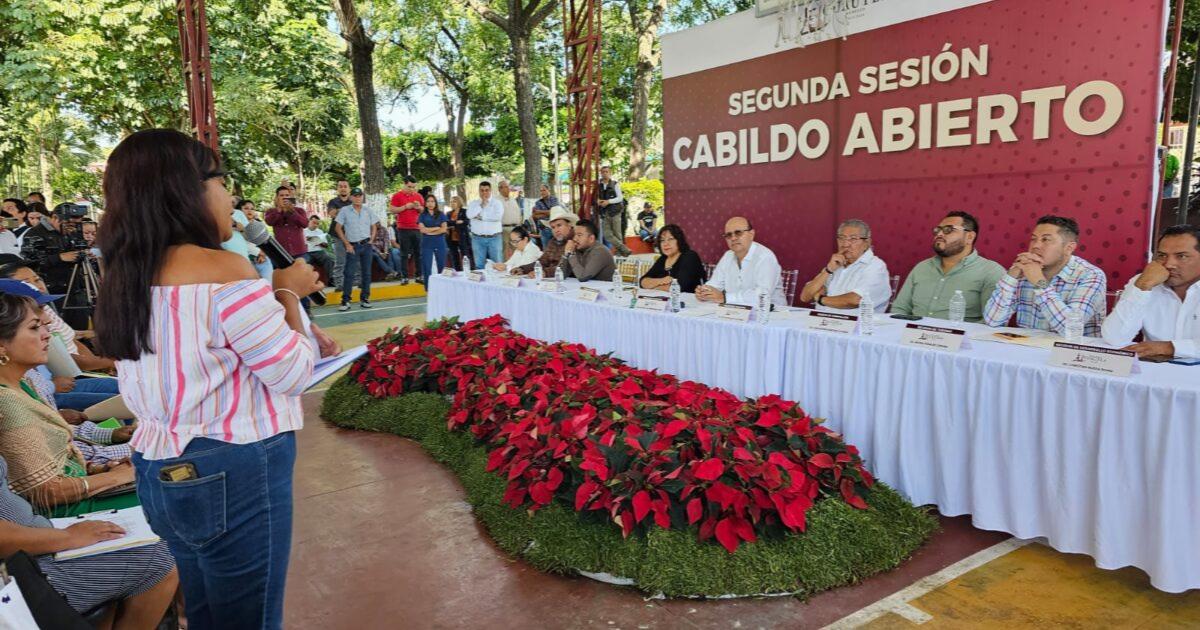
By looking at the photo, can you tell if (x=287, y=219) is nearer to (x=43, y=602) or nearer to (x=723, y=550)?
(x=723, y=550)

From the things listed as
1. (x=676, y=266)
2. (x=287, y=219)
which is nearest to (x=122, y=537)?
(x=676, y=266)

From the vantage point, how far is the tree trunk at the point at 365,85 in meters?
10.4

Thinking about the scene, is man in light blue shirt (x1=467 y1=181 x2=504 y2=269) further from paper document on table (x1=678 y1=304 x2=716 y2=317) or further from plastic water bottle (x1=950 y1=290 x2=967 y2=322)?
plastic water bottle (x1=950 y1=290 x2=967 y2=322)

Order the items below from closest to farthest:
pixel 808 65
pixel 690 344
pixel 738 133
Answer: pixel 690 344
pixel 808 65
pixel 738 133

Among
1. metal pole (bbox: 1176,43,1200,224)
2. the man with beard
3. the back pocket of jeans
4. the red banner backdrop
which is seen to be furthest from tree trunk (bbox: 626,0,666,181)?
the back pocket of jeans

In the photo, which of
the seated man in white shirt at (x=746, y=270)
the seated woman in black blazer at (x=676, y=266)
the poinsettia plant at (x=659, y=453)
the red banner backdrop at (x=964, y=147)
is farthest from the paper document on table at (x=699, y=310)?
the red banner backdrop at (x=964, y=147)

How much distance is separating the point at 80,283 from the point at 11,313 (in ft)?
18.0

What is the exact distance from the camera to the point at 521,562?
2.54 metres

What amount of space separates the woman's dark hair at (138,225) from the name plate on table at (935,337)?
241 centimetres

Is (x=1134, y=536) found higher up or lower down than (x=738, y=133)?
lower down

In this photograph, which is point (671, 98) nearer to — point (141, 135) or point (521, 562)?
point (521, 562)

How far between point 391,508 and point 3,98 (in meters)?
14.1

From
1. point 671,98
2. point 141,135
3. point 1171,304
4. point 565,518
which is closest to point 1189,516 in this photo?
point 1171,304

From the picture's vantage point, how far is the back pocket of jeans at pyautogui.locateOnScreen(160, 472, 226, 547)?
1226mm
